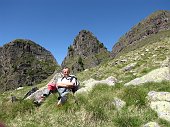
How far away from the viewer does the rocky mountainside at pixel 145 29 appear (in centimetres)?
8975

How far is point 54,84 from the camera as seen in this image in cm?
1680

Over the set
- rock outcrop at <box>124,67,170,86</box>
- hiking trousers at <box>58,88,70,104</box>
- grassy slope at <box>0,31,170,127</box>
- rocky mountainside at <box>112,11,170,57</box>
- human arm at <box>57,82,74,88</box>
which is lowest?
grassy slope at <box>0,31,170,127</box>

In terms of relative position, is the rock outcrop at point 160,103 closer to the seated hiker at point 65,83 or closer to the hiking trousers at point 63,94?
the hiking trousers at point 63,94

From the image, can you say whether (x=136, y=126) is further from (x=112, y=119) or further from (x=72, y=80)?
(x=72, y=80)

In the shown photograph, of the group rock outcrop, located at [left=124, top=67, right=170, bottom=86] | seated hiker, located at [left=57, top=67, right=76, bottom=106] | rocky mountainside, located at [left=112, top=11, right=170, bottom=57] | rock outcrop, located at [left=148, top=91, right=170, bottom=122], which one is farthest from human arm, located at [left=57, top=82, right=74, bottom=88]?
rocky mountainside, located at [left=112, top=11, right=170, bottom=57]

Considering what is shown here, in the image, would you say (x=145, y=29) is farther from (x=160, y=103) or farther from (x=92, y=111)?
(x=92, y=111)

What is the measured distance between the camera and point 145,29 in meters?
97.8

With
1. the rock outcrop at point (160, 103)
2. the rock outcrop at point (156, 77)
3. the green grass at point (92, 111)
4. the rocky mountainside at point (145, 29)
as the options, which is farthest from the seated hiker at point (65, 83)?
the rocky mountainside at point (145, 29)

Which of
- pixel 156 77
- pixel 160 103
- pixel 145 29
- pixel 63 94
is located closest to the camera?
pixel 160 103

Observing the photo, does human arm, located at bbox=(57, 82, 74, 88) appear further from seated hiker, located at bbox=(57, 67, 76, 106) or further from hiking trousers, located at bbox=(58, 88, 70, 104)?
hiking trousers, located at bbox=(58, 88, 70, 104)

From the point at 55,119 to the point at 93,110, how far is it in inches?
57.6

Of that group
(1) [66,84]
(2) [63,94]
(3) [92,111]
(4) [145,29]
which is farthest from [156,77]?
(4) [145,29]

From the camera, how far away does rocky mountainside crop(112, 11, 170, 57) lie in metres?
89.8

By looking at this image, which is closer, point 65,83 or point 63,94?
point 63,94
